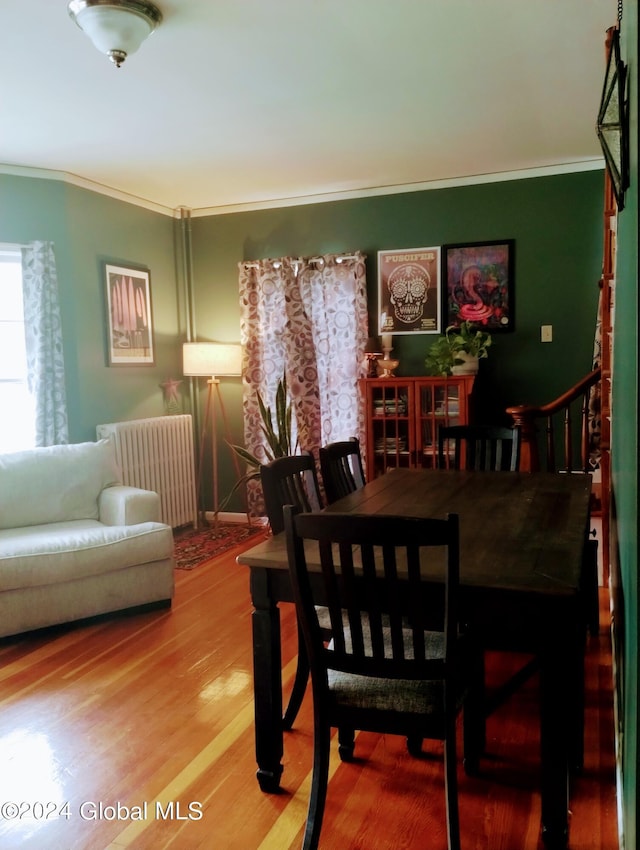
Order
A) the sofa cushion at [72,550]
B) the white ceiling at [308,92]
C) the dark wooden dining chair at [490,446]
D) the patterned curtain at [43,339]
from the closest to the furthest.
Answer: the white ceiling at [308,92] < the sofa cushion at [72,550] < the dark wooden dining chair at [490,446] < the patterned curtain at [43,339]

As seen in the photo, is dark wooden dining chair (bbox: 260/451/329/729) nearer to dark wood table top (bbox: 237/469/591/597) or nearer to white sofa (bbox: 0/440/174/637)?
dark wood table top (bbox: 237/469/591/597)

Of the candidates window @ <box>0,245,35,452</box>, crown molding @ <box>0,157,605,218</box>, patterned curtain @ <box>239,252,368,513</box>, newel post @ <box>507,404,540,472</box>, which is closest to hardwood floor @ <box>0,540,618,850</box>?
newel post @ <box>507,404,540,472</box>

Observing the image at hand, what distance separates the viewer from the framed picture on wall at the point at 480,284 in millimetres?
4547

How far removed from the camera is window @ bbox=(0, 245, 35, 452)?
4137mm

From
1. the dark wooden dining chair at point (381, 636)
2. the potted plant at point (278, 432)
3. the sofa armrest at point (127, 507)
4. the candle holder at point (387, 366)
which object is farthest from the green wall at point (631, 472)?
the potted plant at point (278, 432)

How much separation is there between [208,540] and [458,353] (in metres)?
2.26

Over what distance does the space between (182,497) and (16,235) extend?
2190 millimetres

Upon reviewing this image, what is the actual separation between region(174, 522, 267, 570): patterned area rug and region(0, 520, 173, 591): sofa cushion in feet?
2.88

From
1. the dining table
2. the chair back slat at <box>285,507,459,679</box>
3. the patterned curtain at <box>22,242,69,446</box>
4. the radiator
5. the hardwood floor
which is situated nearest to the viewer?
the chair back slat at <box>285,507,459,679</box>

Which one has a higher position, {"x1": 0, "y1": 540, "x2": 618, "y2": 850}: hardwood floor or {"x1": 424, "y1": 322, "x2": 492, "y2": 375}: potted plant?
{"x1": 424, "y1": 322, "x2": 492, "y2": 375}: potted plant

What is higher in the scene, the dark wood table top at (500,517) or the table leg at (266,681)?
the dark wood table top at (500,517)

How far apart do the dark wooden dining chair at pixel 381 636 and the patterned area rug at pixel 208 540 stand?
270cm

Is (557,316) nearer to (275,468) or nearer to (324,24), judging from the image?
(324,24)

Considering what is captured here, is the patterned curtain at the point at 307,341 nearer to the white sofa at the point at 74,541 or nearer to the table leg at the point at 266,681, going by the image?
the white sofa at the point at 74,541
